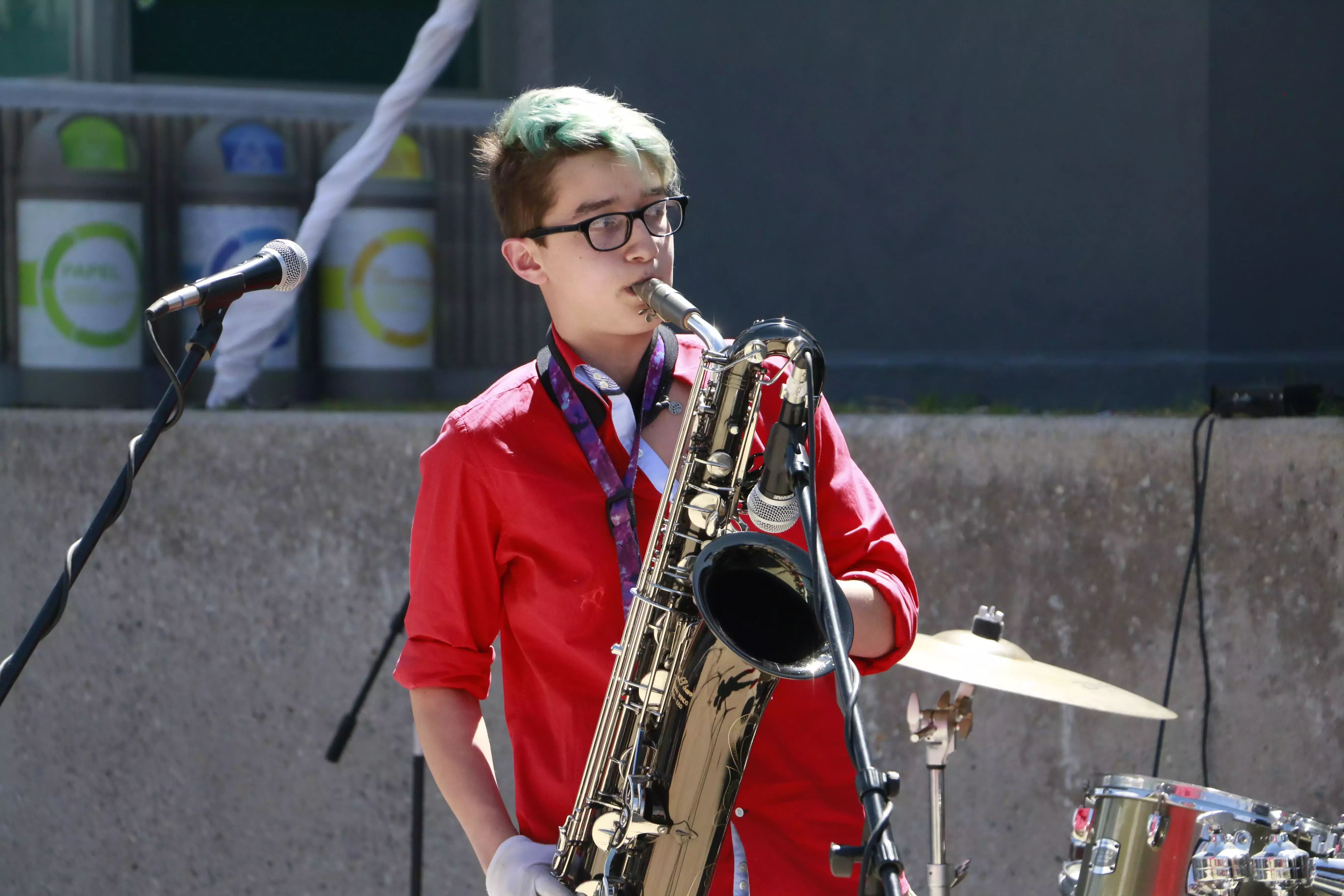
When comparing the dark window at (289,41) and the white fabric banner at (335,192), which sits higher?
the dark window at (289,41)

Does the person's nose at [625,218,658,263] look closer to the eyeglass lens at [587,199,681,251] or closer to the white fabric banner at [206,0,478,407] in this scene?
the eyeglass lens at [587,199,681,251]

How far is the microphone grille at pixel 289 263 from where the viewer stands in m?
2.34

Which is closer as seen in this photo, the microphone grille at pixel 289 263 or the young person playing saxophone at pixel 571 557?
the young person playing saxophone at pixel 571 557

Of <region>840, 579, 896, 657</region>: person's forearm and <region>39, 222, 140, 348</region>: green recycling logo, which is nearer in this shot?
<region>840, 579, 896, 657</region>: person's forearm

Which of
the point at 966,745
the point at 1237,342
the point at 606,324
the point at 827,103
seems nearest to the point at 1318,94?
the point at 1237,342

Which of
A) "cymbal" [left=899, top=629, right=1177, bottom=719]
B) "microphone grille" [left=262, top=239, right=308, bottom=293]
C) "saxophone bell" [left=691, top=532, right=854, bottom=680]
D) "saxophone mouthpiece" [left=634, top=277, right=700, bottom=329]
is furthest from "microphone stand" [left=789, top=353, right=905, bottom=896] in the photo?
"cymbal" [left=899, top=629, right=1177, bottom=719]

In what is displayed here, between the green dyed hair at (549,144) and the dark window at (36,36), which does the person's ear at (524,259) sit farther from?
the dark window at (36,36)

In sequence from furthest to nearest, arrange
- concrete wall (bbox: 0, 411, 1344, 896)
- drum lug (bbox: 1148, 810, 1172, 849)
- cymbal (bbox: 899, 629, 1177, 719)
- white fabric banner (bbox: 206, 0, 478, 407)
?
white fabric banner (bbox: 206, 0, 478, 407) → concrete wall (bbox: 0, 411, 1344, 896) → cymbal (bbox: 899, 629, 1177, 719) → drum lug (bbox: 1148, 810, 1172, 849)

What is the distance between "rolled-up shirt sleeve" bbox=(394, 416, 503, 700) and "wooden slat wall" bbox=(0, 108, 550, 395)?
11.1 feet

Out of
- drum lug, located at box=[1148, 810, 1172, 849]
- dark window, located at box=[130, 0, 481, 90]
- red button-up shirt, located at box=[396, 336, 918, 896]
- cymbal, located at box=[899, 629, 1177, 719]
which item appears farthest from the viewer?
dark window, located at box=[130, 0, 481, 90]

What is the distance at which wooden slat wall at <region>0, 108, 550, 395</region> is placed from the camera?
5.24 metres

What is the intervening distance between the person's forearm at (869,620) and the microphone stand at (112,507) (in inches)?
41.2

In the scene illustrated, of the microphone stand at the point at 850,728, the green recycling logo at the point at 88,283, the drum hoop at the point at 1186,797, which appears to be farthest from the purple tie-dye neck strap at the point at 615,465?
the green recycling logo at the point at 88,283

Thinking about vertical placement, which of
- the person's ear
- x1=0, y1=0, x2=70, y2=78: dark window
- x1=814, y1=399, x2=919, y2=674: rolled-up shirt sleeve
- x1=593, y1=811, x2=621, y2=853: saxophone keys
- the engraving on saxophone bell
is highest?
x1=0, y1=0, x2=70, y2=78: dark window
